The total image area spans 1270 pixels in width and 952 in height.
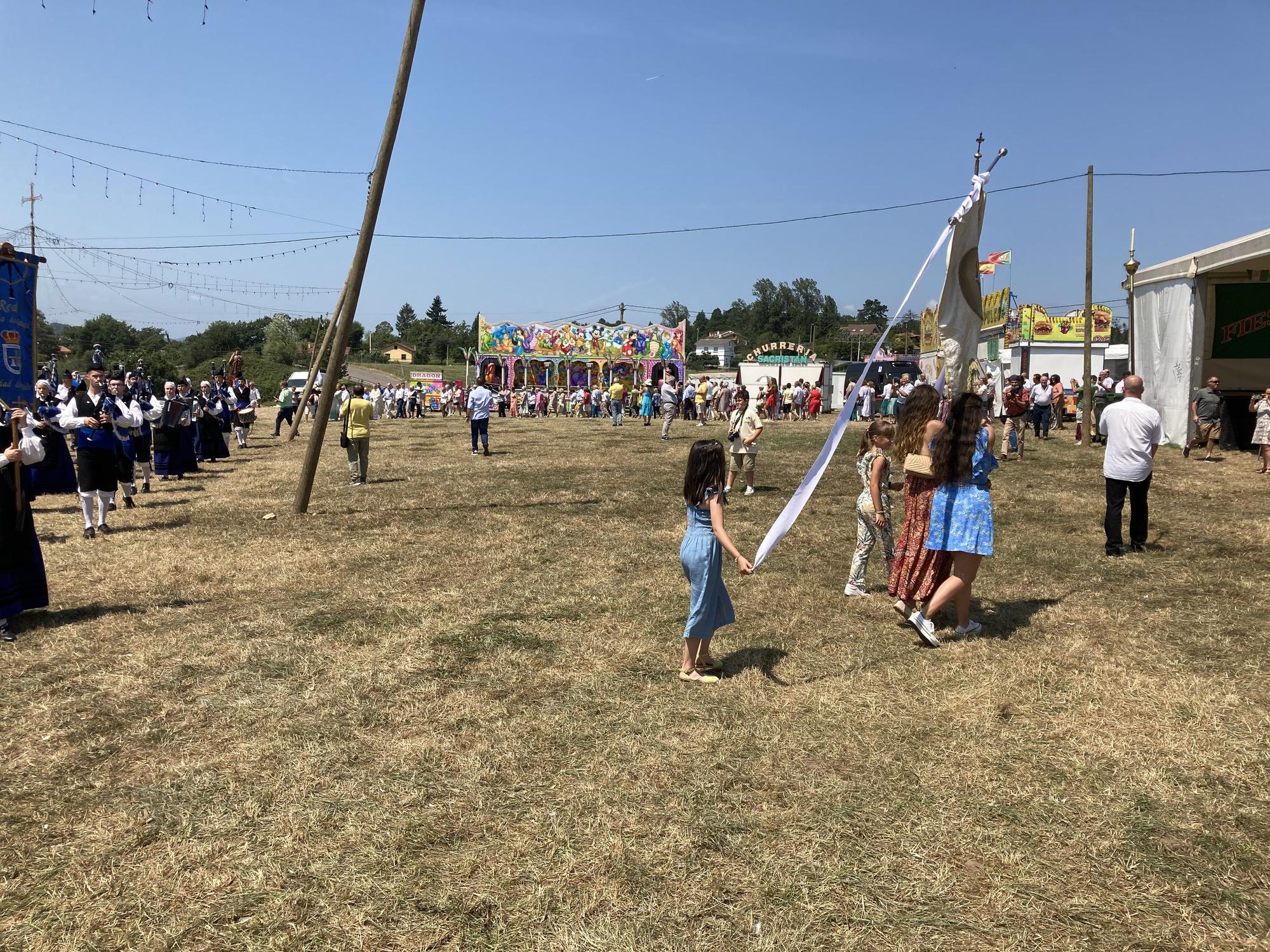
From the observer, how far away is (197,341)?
101250 millimetres

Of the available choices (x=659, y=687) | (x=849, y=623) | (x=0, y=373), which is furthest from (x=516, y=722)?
(x=0, y=373)

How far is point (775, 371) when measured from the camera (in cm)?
4434

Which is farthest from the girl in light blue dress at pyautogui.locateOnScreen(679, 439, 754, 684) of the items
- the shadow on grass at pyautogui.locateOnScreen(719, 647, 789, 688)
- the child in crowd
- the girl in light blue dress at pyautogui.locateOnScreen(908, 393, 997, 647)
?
the child in crowd

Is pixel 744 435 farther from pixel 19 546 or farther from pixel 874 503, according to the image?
pixel 19 546

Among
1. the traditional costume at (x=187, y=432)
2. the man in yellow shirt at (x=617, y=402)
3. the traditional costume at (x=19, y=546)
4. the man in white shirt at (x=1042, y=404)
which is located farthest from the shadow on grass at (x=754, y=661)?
the man in yellow shirt at (x=617, y=402)

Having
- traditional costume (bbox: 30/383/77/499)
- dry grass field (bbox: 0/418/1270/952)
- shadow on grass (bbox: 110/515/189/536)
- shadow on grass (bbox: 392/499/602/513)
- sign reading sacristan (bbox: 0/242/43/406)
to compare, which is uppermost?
sign reading sacristan (bbox: 0/242/43/406)

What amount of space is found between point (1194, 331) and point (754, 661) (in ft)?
53.1

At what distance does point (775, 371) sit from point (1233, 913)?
41888 mm

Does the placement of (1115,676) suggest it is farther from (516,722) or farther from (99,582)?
(99,582)

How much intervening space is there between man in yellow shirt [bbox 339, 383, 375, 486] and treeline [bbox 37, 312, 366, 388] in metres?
48.8

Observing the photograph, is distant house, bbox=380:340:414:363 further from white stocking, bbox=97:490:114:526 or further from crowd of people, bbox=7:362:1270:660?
white stocking, bbox=97:490:114:526

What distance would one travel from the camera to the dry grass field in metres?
3.40

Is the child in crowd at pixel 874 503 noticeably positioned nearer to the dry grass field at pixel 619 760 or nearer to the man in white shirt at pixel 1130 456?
the dry grass field at pixel 619 760

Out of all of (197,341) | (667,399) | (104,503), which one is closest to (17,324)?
(104,503)
